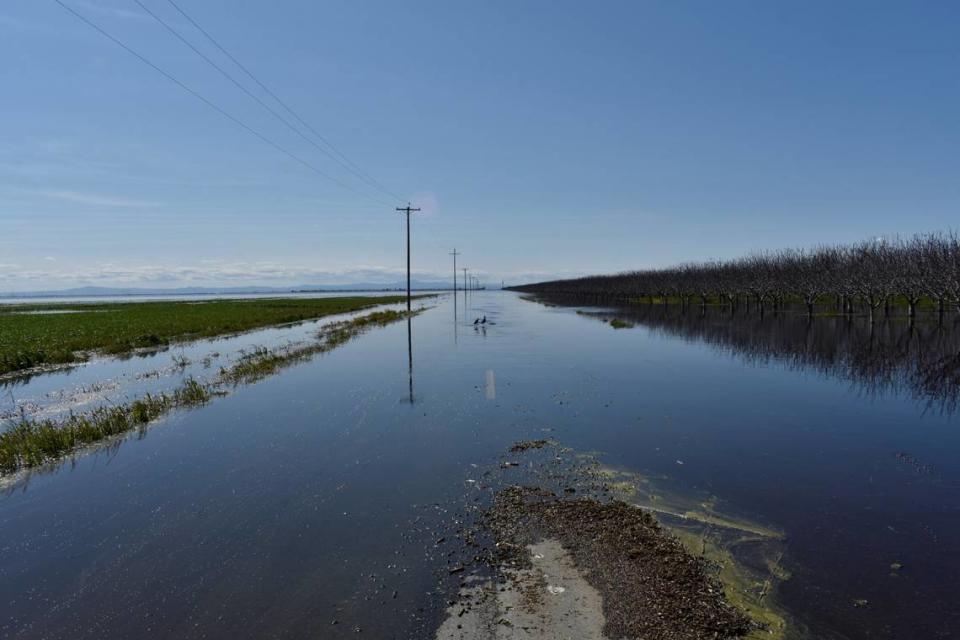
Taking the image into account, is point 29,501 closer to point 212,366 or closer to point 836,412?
point 212,366

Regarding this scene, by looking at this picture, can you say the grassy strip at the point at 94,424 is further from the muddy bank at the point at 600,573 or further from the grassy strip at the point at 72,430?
the muddy bank at the point at 600,573

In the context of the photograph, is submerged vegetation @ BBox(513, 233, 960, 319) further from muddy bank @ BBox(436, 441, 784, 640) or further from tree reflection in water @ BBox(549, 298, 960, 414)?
muddy bank @ BBox(436, 441, 784, 640)

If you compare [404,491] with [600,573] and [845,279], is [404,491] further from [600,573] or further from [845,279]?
[845,279]

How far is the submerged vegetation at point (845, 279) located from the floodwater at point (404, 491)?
38.3 metres

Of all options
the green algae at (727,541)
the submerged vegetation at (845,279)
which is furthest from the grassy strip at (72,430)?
the submerged vegetation at (845,279)

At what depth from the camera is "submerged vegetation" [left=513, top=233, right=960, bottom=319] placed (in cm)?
5178

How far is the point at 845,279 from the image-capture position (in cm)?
5962

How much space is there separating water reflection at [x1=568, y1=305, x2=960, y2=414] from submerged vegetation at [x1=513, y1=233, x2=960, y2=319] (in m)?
4.87

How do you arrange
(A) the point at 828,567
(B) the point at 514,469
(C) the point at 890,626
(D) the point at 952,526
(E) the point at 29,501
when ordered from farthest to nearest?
(B) the point at 514,469
(E) the point at 29,501
(D) the point at 952,526
(A) the point at 828,567
(C) the point at 890,626

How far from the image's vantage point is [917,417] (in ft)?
51.7

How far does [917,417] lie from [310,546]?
59.4 feet

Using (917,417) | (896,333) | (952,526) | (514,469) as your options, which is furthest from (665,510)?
Answer: (896,333)

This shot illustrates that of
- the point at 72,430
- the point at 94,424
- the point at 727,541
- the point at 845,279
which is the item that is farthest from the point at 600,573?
the point at 845,279

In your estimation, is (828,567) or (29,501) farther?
(29,501)
